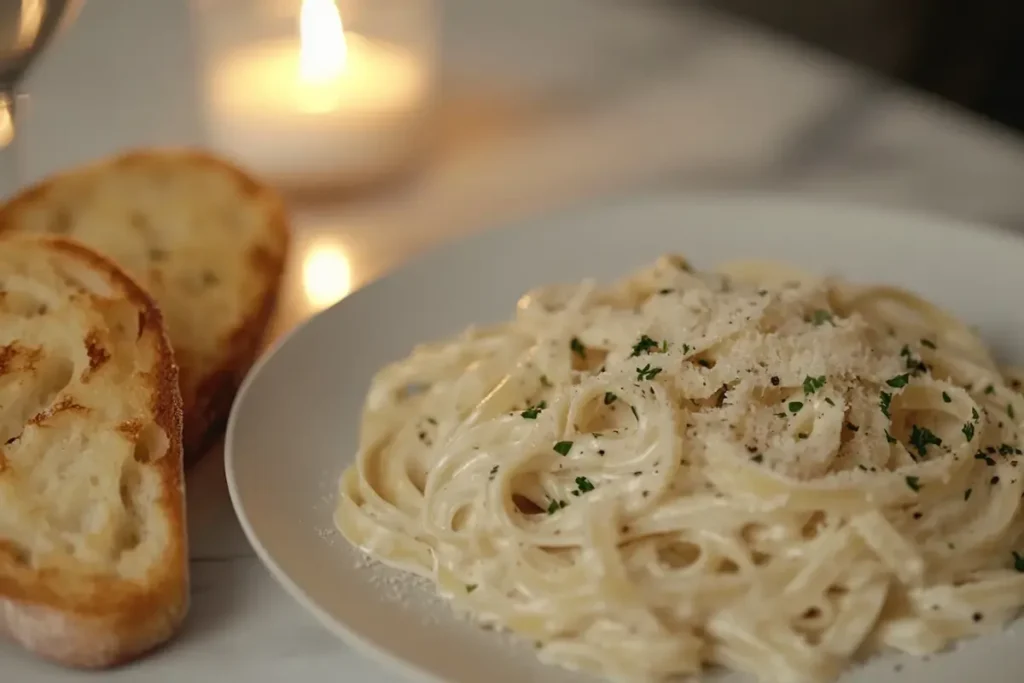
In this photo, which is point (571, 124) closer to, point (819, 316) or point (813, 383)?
point (819, 316)

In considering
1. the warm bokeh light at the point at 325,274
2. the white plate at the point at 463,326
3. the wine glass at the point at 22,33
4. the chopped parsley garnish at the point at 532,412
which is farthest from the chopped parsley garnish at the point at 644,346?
the wine glass at the point at 22,33

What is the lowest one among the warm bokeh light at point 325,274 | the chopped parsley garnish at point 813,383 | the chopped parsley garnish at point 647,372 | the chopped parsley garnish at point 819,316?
the warm bokeh light at point 325,274

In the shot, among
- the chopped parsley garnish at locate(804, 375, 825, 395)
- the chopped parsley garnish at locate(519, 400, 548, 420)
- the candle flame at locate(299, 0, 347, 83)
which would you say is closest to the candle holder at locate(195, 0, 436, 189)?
the candle flame at locate(299, 0, 347, 83)

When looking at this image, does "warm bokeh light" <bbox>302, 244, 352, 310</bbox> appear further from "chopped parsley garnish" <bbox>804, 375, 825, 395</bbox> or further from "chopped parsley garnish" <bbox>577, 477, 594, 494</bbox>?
"chopped parsley garnish" <bbox>804, 375, 825, 395</bbox>

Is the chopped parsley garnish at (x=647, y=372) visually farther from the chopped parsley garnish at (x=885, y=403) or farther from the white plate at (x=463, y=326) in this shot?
the white plate at (x=463, y=326)

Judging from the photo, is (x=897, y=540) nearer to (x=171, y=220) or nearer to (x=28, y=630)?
(x=28, y=630)

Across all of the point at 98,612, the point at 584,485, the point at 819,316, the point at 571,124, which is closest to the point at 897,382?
the point at 819,316

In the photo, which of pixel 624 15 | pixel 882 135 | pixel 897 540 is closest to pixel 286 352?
pixel 897 540

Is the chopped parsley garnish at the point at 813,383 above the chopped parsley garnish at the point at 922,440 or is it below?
above
